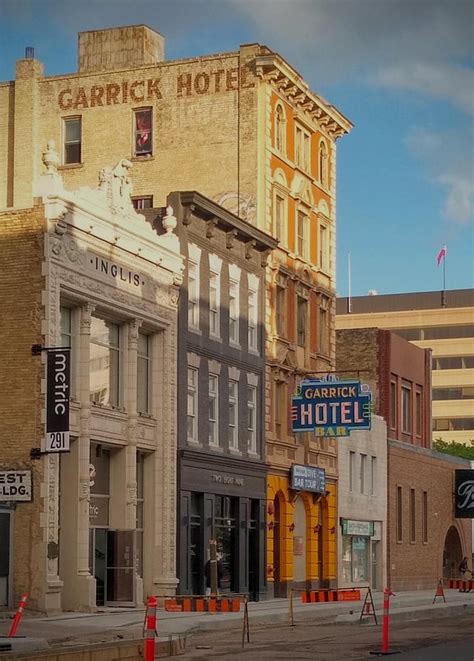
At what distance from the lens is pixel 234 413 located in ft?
169

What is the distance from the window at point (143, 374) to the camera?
45344 mm

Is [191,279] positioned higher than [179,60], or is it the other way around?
[179,60]

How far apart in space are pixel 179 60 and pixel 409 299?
321 ft

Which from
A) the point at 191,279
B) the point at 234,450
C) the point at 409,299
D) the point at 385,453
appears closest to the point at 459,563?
the point at 385,453

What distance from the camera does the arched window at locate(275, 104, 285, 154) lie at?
183 feet

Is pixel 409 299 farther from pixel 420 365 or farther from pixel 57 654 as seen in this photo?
pixel 57 654

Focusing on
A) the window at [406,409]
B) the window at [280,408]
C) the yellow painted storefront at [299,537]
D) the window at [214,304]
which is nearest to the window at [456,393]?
the window at [406,409]

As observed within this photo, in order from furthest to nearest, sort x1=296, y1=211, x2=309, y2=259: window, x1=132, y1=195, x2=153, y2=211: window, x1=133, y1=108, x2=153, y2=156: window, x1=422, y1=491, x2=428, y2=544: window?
x1=422, y1=491, x2=428, y2=544: window < x1=296, y1=211, x2=309, y2=259: window < x1=133, y1=108, x2=153, y2=156: window < x1=132, y1=195, x2=153, y2=211: window

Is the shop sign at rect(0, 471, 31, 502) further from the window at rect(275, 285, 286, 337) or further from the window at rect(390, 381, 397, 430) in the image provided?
the window at rect(390, 381, 397, 430)

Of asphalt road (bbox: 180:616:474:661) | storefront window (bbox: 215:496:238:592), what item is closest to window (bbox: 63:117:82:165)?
storefront window (bbox: 215:496:238:592)

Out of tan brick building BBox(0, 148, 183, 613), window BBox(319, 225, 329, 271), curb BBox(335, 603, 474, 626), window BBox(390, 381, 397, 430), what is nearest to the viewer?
tan brick building BBox(0, 148, 183, 613)

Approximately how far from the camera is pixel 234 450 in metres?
51.2

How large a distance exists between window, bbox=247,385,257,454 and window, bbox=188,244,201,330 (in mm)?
5239

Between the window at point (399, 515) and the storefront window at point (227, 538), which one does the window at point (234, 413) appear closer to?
the storefront window at point (227, 538)
